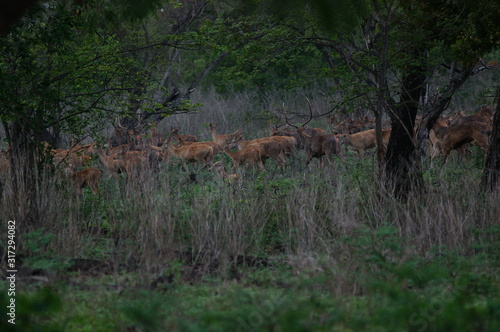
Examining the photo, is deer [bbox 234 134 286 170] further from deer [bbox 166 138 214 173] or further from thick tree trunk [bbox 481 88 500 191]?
thick tree trunk [bbox 481 88 500 191]

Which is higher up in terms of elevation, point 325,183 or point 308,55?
point 308,55

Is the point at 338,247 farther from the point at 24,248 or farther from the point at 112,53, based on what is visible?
the point at 112,53

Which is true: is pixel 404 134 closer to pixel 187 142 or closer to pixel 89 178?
pixel 89 178

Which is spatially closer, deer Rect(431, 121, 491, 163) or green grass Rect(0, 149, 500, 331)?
green grass Rect(0, 149, 500, 331)

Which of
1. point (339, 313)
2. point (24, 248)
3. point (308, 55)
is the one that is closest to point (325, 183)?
point (24, 248)

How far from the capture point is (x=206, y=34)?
11.3m

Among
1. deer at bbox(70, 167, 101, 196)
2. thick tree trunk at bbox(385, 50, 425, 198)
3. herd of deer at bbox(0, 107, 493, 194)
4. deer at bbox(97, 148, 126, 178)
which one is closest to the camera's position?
thick tree trunk at bbox(385, 50, 425, 198)

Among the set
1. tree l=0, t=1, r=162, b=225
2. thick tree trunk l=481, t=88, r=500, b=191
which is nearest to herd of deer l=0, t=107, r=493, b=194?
tree l=0, t=1, r=162, b=225

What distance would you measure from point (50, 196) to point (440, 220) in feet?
15.8

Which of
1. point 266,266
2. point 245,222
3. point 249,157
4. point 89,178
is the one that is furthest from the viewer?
point 249,157

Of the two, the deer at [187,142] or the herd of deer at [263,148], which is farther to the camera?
the deer at [187,142]

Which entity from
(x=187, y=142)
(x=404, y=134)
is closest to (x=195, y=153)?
(x=187, y=142)

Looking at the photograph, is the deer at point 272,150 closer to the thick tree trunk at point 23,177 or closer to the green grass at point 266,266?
the green grass at point 266,266

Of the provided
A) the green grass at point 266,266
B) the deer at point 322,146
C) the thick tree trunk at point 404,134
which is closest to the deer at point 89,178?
the green grass at point 266,266
